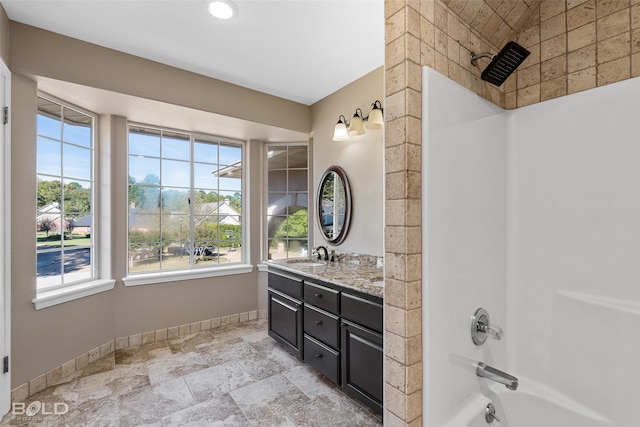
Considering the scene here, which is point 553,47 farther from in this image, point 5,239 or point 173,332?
point 173,332

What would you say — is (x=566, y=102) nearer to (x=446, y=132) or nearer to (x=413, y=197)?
(x=446, y=132)

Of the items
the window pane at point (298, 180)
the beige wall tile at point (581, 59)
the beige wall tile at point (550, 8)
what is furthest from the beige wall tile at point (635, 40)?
the window pane at point (298, 180)

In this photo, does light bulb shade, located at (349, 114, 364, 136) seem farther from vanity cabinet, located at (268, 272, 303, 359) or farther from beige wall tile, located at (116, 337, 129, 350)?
beige wall tile, located at (116, 337, 129, 350)

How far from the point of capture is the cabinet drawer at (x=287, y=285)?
2598mm

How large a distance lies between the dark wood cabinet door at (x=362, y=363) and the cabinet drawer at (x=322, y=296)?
0.52ft

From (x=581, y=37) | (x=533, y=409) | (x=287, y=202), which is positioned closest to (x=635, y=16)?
(x=581, y=37)

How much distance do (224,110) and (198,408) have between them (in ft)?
8.17

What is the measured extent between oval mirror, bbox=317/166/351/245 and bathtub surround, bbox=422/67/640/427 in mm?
1564

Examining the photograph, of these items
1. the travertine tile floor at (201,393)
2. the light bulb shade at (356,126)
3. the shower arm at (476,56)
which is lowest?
the travertine tile floor at (201,393)

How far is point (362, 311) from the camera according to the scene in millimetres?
1942

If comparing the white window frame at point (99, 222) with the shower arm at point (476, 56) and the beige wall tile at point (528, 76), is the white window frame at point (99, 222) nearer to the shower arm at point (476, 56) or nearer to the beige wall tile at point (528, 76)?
the shower arm at point (476, 56)

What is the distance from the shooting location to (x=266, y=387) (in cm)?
227

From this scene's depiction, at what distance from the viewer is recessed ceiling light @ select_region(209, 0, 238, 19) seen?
1.85 meters

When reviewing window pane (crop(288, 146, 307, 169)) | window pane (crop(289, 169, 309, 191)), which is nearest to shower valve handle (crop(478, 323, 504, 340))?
window pane (crop(289, 169, 309, 191))
